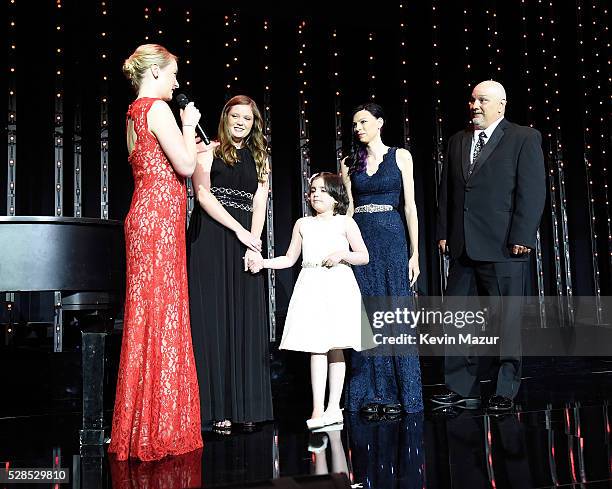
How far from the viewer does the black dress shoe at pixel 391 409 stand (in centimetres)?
323

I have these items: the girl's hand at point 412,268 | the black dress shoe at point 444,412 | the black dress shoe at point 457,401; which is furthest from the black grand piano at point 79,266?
the black dress shoe at point 457,401

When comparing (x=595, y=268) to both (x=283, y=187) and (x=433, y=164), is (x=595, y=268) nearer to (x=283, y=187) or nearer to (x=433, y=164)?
(x=433, y=164)

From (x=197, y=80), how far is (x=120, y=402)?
437cm

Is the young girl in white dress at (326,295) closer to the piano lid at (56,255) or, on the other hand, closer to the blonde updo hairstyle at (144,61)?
the piano lid at (56,255)

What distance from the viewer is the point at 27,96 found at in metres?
5.85

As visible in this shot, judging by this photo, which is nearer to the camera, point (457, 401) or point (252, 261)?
point (252, 261)

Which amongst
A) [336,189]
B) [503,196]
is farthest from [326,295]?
[503,196]

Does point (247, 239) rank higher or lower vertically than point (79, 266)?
higher

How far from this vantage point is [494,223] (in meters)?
3.36

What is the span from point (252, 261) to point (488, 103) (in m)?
1.50

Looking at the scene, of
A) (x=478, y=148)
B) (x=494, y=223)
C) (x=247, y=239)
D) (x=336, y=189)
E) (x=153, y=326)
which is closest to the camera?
(x=153, y=326)

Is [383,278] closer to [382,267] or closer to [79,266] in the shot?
[382,267]

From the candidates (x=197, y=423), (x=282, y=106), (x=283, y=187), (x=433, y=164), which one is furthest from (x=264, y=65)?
(x=197, y=423)

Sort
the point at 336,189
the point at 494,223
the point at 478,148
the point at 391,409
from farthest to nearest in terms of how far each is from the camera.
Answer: the point at 478,148 → the point at 494,223 → the point at 391,409 → the point at 336,189
